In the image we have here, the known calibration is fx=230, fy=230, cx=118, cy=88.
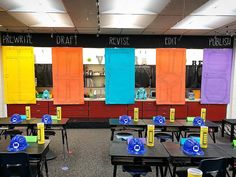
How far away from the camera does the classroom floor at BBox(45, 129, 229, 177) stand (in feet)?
12.1

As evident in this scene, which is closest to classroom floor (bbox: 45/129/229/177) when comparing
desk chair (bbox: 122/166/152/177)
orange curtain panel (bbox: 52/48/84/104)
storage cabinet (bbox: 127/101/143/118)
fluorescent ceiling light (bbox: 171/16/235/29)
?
storage cabinet (bbox: 127/101/143/118)

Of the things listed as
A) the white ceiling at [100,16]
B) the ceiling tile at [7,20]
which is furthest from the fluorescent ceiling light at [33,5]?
the ceiling tile at [7,20]

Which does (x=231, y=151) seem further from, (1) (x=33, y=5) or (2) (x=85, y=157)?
(1) (x=33, y=5)

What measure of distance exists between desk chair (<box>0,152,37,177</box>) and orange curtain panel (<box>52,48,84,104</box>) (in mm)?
3937

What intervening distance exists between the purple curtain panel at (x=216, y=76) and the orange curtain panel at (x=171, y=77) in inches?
24.9

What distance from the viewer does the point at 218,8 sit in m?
3.71

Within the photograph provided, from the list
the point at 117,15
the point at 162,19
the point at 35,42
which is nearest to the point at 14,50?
the point at 35,42

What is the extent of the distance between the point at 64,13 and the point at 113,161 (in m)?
2.73

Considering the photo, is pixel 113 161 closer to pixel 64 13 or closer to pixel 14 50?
pixel 64 13

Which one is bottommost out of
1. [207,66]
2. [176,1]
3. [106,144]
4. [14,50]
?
[106,144]

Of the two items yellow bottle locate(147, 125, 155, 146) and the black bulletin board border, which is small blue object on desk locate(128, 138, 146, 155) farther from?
the black bulletin board border

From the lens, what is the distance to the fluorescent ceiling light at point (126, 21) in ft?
14.2

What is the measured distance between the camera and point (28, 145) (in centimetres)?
286

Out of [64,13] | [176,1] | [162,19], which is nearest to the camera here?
[176,1]
